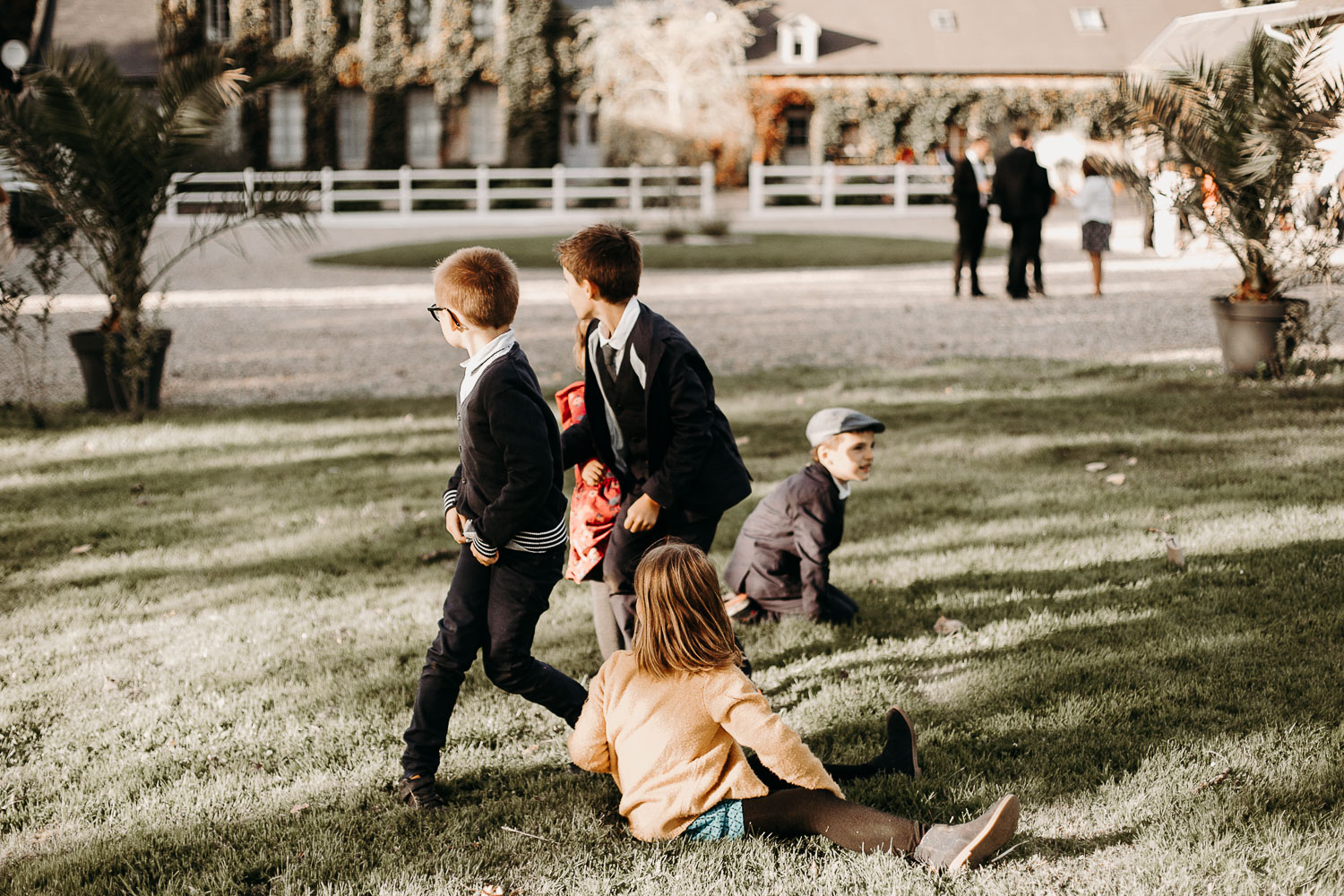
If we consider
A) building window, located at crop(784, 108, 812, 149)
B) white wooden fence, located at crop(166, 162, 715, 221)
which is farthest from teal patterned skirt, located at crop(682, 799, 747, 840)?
building window, located at crop(784, 108, 812, 149)

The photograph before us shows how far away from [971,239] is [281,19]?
90.4ft

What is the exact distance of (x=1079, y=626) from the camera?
436cm

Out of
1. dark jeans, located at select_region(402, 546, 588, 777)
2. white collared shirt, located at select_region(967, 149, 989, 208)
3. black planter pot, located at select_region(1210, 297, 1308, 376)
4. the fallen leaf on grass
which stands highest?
white collared shirt, located at select_region(967, 149, 989, 208)

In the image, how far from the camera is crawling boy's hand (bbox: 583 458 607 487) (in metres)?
3.78

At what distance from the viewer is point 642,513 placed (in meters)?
3.55

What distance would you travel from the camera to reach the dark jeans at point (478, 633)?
3264 millimetres

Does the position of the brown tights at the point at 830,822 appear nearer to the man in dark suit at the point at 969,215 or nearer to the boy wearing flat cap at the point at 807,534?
the boy wearing flat cap at the point at 807,534

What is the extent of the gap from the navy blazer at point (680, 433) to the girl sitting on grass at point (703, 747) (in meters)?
0.58

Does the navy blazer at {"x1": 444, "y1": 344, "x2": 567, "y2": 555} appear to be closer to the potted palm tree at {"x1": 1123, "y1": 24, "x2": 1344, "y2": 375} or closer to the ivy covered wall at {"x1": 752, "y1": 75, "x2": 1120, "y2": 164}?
the potted palm tree at {"x1": 1123, "y1": 24, "x2": 1344, "y2": 375}

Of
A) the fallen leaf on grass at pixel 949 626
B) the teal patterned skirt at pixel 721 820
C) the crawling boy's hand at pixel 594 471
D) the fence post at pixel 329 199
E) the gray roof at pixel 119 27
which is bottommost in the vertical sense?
the teal patterned skirt at pixel 721 820

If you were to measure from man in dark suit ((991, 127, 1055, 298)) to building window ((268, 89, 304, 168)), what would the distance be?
27058 mm

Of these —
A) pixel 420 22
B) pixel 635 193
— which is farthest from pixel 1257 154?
pixel 420 22

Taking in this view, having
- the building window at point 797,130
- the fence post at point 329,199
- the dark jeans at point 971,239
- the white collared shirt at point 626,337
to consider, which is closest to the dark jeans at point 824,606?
the white collared shirt at point 626,337

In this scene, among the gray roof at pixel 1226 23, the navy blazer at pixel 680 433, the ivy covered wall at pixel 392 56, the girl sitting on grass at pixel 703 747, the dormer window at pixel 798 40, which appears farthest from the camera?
the dormer window at pixel 798 40
